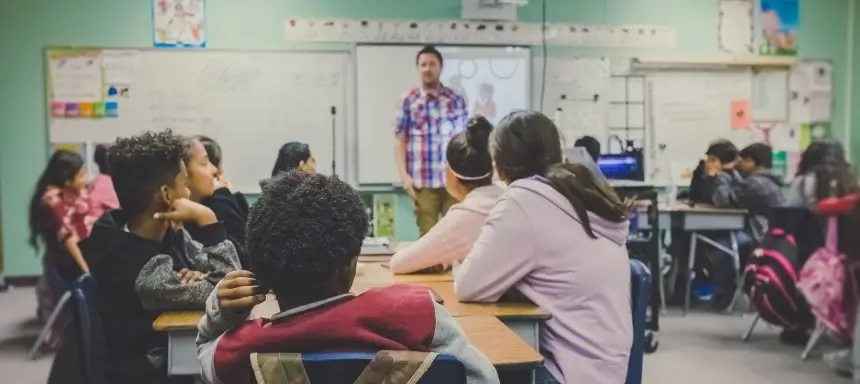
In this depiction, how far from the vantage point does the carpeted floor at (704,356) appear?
4.13 metres

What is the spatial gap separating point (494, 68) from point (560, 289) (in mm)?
4771

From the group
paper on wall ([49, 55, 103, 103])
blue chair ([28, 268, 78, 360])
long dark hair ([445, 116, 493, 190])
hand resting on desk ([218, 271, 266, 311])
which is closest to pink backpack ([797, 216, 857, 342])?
long dark hair ([445, 116, 493, 190])

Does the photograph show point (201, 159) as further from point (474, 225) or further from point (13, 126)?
point (13, 126)

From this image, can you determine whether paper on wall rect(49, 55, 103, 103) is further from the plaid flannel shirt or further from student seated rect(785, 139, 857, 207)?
student seated rect(785, 139, 857, 207)

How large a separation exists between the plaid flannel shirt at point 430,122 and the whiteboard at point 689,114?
7.79ft

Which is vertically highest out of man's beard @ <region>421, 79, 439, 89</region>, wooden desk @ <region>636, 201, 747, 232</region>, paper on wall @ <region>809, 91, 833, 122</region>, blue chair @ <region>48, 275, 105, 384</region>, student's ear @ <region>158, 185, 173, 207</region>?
man's beard @ <region>421, 79, 439, 89</region>

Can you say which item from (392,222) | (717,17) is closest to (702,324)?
(392,222)

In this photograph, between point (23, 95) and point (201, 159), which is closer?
point (201, 159)

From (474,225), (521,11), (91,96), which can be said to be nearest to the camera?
(474,225)

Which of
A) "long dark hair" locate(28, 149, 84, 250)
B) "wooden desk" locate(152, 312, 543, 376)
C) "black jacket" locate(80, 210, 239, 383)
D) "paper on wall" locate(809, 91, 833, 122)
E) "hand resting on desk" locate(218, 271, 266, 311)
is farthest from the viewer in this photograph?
"paper on wall" locate(809, 91, 833, 122)

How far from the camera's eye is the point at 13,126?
6480mm

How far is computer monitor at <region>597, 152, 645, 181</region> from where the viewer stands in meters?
5.26

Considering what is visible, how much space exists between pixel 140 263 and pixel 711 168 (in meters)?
4.91

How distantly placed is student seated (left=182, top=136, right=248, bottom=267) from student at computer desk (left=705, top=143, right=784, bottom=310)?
3.75 m
